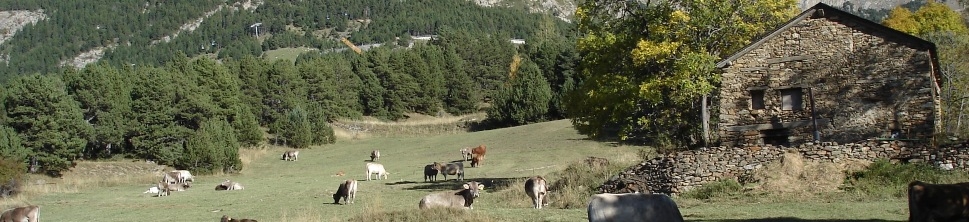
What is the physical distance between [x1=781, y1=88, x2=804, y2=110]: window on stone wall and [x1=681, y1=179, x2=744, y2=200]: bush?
4.53 meters

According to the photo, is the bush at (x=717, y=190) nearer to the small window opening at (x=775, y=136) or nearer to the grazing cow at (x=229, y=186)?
the small window opening at (x=775, y=136)

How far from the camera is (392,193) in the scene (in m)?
31.7

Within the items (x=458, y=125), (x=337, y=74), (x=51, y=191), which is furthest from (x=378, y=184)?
(x=337, y=74)

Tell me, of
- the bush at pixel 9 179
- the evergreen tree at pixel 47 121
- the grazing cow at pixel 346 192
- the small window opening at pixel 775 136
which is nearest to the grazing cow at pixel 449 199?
the grazing cow at pixel 346 192

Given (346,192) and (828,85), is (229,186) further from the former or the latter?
(828,85)

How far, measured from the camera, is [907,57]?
81.8 ft

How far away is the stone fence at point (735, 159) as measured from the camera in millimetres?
21922

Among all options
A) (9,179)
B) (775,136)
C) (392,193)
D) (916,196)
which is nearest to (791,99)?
(775,136)

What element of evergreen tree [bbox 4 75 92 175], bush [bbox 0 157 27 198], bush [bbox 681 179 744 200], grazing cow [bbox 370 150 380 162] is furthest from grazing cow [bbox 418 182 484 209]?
evergreen tree [bbox 4 75 92 175]

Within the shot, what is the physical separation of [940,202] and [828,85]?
1427cm

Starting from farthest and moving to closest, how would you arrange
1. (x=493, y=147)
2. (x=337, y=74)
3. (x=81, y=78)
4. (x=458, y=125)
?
1. (x=337, y=74)
2. (x=458, y=125)
3. (x=81, y=78)
4. (x=493, y=147)

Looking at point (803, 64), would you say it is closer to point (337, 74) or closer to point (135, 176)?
point (135, 176)

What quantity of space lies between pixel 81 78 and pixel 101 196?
27754 millimetres

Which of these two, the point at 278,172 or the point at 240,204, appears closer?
the point at 240,204
